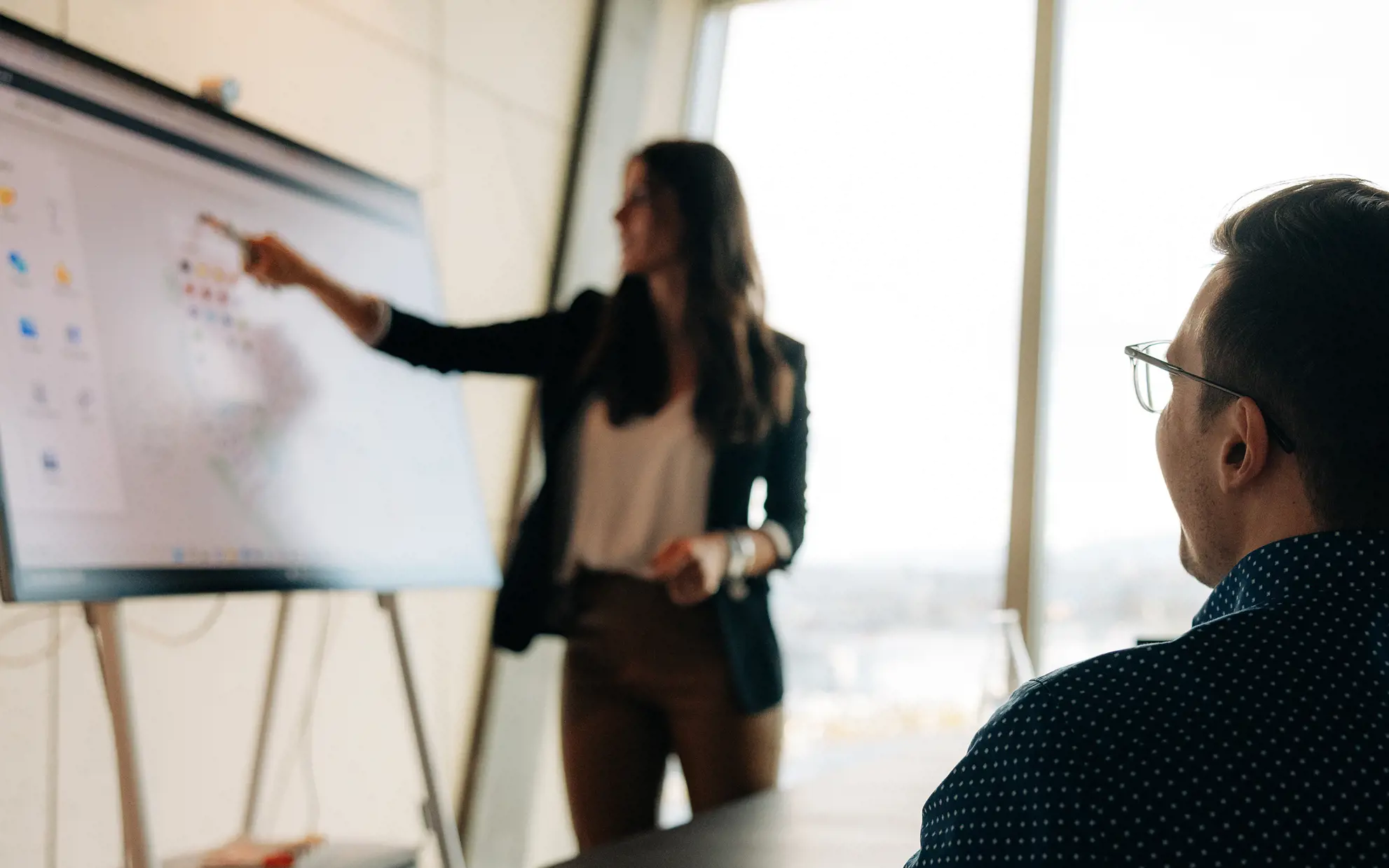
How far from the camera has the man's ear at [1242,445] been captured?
79 cm

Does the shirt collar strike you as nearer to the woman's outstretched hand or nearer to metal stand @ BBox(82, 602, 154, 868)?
metal stand @ BBox(82, 602, 154, 868)

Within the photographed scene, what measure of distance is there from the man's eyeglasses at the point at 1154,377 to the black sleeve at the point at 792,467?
896 millimetres

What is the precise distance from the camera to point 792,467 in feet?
6.32

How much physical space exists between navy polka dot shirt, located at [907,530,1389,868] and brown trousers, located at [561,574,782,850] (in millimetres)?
1022

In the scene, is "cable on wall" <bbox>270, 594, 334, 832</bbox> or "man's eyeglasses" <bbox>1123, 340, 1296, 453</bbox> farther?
"cable on wall" <bbox>270, 594, 334, 832</bbox>

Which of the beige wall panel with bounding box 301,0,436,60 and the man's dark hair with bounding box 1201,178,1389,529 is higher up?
the beige wall panel with bounding box 301,0,436,60

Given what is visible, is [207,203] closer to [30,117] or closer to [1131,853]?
[30,117]

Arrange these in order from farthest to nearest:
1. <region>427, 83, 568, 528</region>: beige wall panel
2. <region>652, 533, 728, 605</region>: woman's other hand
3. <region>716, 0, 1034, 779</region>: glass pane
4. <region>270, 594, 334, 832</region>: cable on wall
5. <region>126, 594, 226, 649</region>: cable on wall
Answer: <region>716, 0, 1034, 779</region>: glass pane < <region>427, 83, 568, 528</region>: beige wall panel < <region>270, 594, 334, 832</region>: cable on wall < <region>126, 594, 226, 649</region>: cable on wall < <region>652, 533, 728, 605</region>: woman's other hand

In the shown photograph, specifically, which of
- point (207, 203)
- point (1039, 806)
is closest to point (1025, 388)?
point (207, 203)

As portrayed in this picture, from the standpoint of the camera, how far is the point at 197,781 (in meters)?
2.36

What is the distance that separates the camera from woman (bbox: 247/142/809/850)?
1.72 metres

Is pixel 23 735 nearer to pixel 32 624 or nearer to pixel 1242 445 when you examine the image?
pixel 32 624

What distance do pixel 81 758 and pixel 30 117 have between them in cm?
122

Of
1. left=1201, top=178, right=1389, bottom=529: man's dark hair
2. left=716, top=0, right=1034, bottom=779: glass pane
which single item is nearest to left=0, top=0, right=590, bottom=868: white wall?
left=716, top=0, right=1034, bottom=779: glass pane
